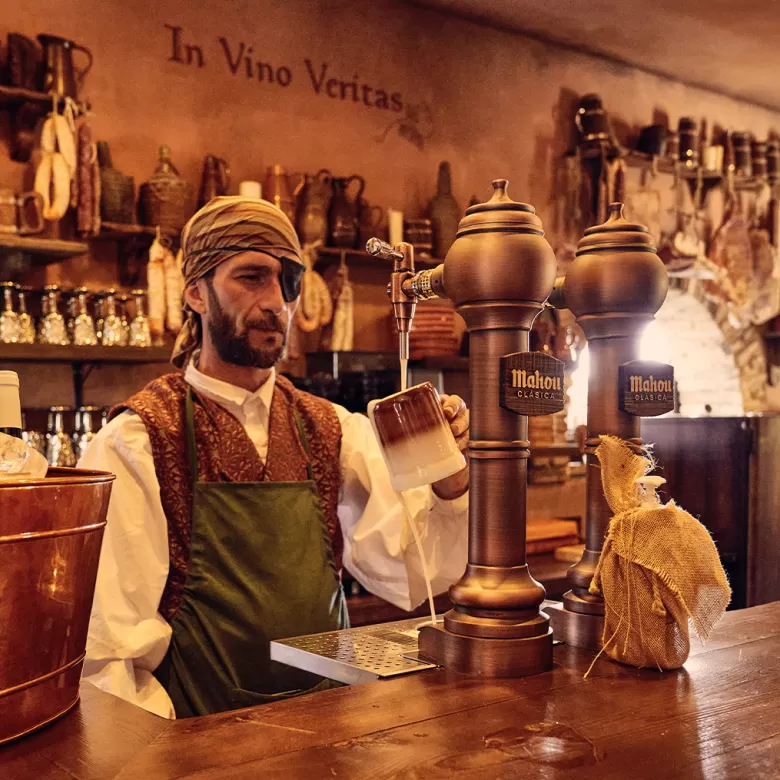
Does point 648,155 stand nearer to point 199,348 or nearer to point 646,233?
point 199,348

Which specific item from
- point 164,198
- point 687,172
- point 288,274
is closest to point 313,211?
point 164,198

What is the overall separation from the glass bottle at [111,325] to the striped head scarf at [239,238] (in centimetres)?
137

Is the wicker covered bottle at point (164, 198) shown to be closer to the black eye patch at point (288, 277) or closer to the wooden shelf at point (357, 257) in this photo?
the wooden shelf at point (357, 257)

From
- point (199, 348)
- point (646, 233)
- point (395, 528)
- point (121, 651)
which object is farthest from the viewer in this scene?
point (199, 348)

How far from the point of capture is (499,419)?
Result: 3.58ft

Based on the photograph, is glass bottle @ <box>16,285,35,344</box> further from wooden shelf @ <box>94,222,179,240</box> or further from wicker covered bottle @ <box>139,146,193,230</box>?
wicker covered bottle @ <box>139,146,193,230</box>

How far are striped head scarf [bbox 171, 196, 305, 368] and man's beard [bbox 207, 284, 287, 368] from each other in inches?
3.6

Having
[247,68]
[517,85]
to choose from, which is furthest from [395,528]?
[517,85]

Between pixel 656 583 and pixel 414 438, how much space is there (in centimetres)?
31

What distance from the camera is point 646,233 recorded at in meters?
1.25

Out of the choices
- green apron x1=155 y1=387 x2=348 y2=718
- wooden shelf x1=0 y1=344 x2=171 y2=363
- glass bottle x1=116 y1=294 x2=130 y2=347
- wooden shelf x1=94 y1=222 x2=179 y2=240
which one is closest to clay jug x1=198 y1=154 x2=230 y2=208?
wooden shelf x1=94 y1=222 x2=179 y2=240

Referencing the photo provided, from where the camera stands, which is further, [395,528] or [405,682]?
[395,528]

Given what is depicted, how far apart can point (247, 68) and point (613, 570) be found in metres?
3.59

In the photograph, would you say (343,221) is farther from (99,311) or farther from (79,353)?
(79,353)
